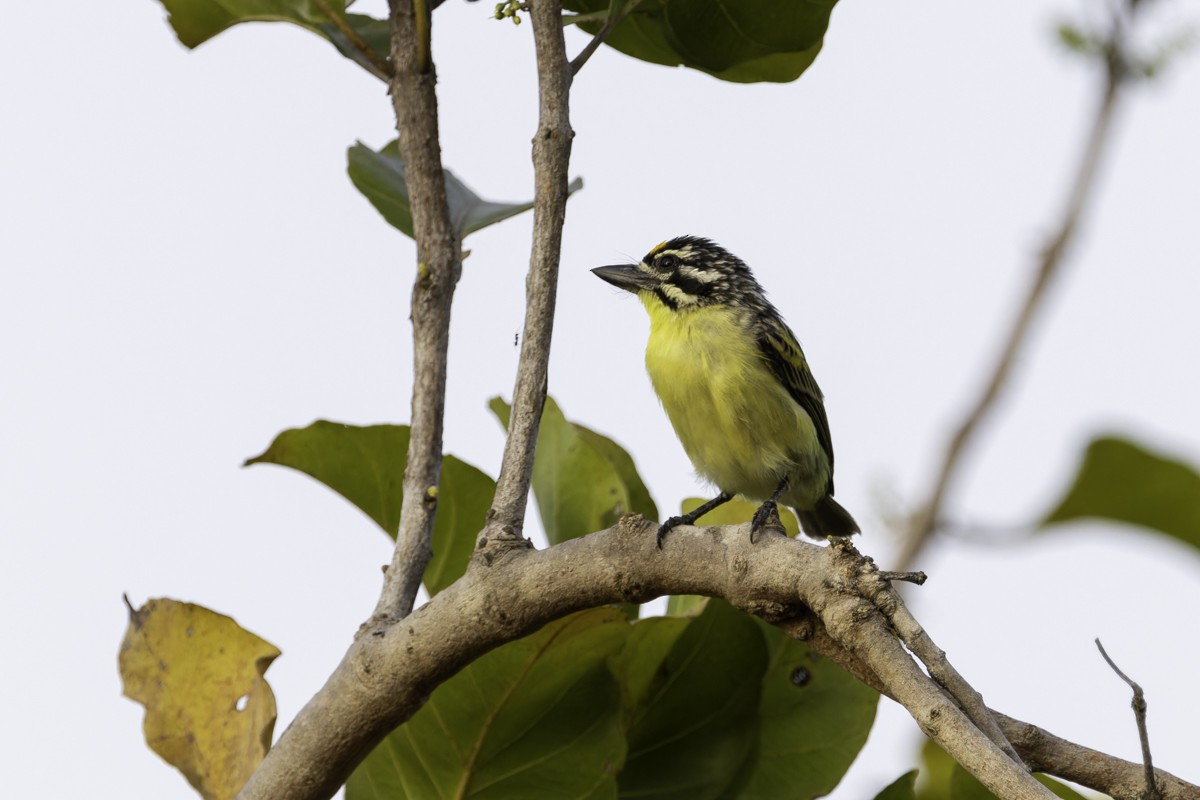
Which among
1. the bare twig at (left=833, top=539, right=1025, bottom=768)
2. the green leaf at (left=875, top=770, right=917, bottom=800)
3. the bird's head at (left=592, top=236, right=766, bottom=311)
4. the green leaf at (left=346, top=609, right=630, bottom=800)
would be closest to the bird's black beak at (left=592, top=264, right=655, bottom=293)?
the bird's head at (left=592, top=236, right=766, bottom=311)

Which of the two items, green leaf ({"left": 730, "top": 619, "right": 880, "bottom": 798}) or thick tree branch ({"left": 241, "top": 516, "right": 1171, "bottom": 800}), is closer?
thick tree branch ({"left": 241, "top": 516, "right": 1171, "bottom": 800})

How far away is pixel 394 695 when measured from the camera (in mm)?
2061

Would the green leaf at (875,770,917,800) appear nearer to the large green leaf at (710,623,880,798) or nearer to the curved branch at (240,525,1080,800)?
the large green leaf at (710,623,880,798)

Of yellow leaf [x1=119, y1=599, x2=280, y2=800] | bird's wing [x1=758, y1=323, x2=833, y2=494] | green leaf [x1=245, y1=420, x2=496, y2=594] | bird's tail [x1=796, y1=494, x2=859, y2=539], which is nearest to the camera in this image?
yellow leaf [x1=119, y1=599, x2=280, y2=800]

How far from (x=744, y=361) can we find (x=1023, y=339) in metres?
2.43

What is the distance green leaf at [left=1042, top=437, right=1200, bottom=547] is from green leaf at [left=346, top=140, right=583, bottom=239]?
136 cm

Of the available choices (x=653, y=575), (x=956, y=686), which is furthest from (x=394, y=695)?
(x=956, y=686)

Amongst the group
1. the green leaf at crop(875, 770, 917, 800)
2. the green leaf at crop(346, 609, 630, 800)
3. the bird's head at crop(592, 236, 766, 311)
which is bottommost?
the green leaf at crop(875, 770, 917, 800)

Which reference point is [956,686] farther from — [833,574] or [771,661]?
[771,661]

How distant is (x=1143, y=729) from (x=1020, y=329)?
48cm

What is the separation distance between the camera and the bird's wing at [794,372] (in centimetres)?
410

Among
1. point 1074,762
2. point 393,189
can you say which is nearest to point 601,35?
point 393,189

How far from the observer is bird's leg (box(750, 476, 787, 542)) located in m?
1.89

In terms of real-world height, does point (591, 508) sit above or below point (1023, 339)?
above
